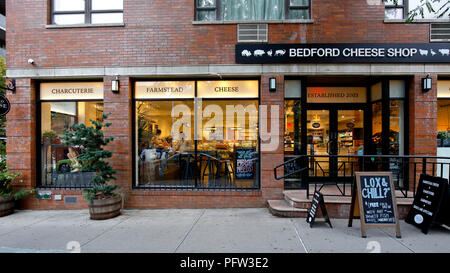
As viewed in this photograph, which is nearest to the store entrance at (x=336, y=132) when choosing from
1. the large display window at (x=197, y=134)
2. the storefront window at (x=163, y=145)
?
the large display window at (x=197, y=134)

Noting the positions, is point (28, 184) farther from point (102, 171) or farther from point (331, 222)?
point (331, 222)

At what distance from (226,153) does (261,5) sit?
454 cm

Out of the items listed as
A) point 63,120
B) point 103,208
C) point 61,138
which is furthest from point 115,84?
point 103,208

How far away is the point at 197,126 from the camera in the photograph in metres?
6.75

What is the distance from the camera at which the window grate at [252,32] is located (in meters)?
6.28

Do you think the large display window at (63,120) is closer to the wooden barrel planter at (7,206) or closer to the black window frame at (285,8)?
the wooden barrel planter at (7,206)

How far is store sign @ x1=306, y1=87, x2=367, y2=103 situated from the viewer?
23.7ft

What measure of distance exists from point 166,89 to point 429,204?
22.7 ft

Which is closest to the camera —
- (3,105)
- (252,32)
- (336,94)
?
(3,105)

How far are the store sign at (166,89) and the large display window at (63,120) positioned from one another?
1.23 m

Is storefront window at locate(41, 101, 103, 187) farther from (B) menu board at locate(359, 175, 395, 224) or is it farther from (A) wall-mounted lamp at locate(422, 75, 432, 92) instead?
(A) wall-mounted lamp at locate(422, 75, 432, 92)

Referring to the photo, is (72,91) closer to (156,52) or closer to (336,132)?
(156,52)

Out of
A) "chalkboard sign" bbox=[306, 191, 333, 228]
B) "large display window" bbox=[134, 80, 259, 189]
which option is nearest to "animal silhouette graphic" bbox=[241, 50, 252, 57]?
"large display window" bbox=[134, 80, 259, 189]

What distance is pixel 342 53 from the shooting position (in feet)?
19.9
